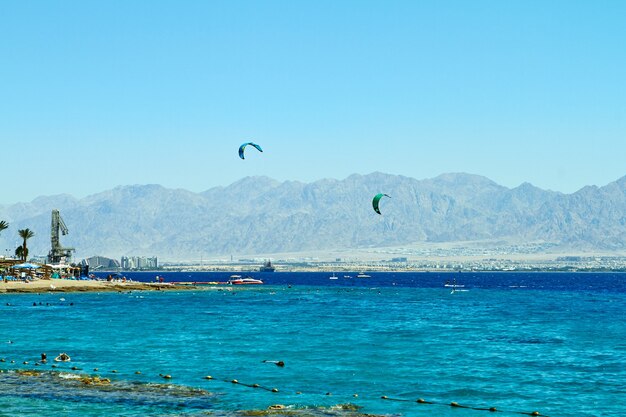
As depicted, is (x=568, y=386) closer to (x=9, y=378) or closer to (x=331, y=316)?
(x=9, y=378)

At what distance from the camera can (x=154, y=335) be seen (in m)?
74.8

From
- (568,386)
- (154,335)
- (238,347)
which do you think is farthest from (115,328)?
(568,386)

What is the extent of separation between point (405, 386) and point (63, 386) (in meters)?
18.6

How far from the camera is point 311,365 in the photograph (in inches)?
2175

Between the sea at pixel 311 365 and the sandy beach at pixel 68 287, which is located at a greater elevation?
the sandy beach at pixel 68 287

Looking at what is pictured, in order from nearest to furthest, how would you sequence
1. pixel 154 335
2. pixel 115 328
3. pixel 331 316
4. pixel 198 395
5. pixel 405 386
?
pixel 198 395, pixel 405 386, pixel 154 335, pixel 115 328, pixel 331 316

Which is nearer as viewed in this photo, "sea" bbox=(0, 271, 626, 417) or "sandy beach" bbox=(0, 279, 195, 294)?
"sea" bbox=(0, 271, 626, 417)

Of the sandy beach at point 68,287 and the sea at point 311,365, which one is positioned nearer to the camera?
the sea at point 311,365

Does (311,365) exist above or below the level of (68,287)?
below

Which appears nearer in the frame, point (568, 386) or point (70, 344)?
point (568, 386)

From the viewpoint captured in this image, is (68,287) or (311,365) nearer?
(311,365)

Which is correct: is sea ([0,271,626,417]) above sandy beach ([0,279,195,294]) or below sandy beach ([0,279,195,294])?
below

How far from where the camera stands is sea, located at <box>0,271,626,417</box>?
4122 cm

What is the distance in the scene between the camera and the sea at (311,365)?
4122cm
